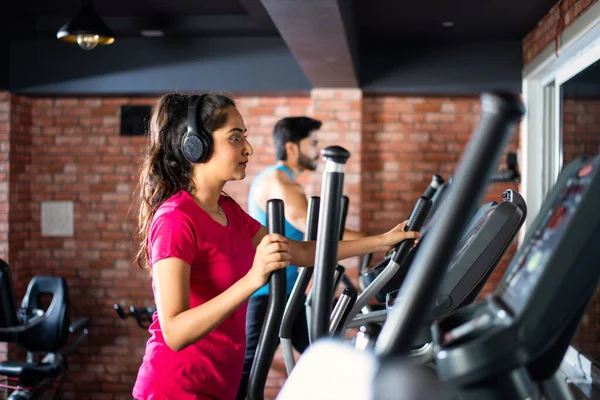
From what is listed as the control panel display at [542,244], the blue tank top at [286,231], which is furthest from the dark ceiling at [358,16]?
the control panel display at [542,244]

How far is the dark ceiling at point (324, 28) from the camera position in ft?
13.2

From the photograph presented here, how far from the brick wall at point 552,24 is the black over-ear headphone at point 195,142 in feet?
6.83

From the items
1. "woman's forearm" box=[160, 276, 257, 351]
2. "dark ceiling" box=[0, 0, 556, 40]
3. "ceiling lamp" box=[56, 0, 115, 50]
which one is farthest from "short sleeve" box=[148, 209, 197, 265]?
"dark ceiling" box=[0, 0, 556, 40]

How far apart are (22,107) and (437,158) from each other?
3.23 m

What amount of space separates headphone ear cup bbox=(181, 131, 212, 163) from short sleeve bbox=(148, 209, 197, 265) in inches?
6.4

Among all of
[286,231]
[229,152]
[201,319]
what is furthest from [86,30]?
[201,319]

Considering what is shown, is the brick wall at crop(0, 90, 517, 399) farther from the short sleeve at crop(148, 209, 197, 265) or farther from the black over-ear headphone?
the short sleeve at crop(148, 209, 197, 265)

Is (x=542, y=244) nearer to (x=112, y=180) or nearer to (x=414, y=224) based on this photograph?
(x=414, y=224)

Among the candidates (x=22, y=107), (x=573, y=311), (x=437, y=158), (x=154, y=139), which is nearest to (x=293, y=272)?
(x=154, y=139)

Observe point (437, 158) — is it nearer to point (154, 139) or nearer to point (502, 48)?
point (502, 48)

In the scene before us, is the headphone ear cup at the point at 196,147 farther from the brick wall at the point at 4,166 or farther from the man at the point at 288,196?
the brick wall at the point at 4,166

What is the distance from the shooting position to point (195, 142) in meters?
1.74

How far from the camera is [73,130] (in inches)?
224

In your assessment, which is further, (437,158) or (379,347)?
(437,158)
